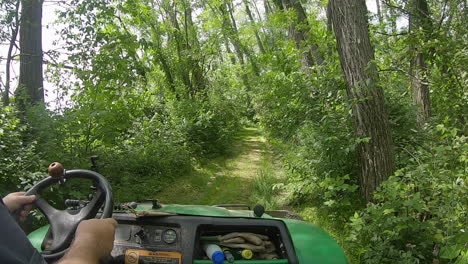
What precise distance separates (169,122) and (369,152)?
7035 mm

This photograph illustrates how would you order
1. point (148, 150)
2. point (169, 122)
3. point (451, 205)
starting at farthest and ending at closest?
point (169, 122)
point (148, 150)
point (451, 205)

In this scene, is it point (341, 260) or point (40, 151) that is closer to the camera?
point (341, 260)

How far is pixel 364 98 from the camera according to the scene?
4.68m

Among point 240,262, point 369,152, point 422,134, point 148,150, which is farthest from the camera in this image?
point 148,150

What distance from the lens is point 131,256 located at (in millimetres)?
2156

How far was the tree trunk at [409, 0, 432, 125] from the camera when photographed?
5109 mm

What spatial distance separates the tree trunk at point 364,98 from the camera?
4.75 m

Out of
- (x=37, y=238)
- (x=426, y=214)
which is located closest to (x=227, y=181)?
(x=426, y=214)

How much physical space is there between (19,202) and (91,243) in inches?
35.1

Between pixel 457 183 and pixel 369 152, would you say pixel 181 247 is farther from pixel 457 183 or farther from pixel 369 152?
pixel 369 152

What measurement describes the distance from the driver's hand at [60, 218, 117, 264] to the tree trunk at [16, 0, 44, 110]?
633 centimetres

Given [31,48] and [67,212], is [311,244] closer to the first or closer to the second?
[67,212]

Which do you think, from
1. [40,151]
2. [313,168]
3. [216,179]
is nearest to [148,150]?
[216,179]

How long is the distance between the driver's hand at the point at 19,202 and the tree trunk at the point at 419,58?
4884mm
